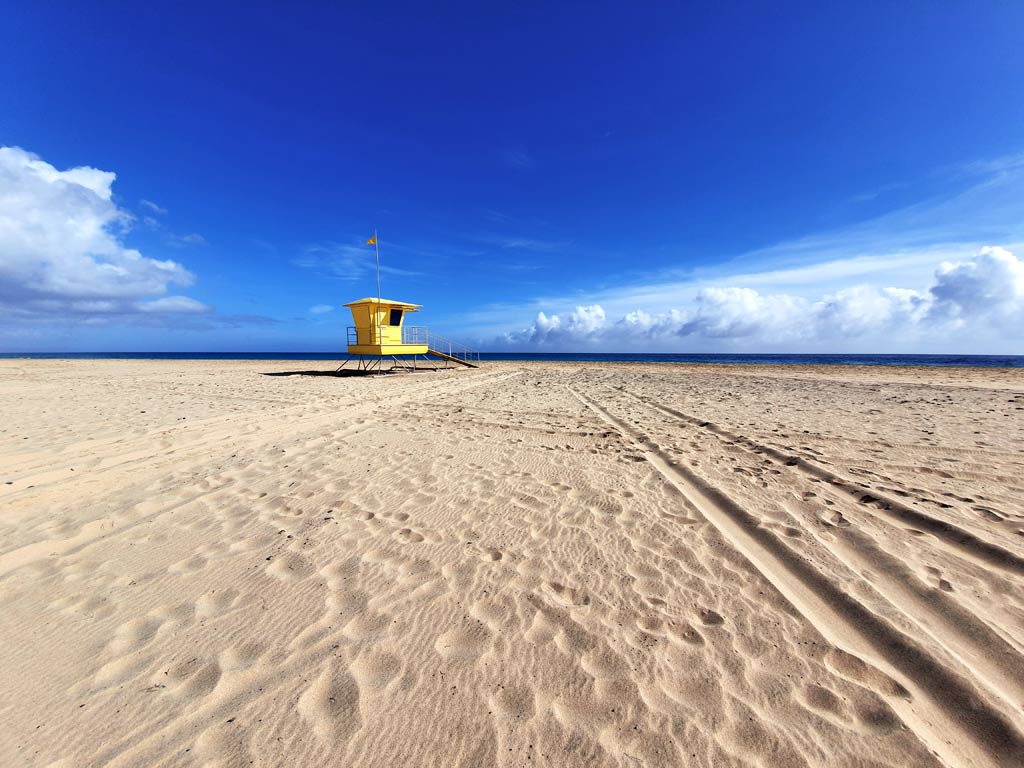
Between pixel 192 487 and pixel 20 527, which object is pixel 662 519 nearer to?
pixel 192 487

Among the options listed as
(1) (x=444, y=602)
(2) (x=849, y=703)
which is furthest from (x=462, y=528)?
(2) (x=849, y=703)

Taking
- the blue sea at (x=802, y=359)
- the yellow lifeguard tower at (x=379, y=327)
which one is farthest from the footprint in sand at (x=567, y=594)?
the blue sea at (x=802, y=359)

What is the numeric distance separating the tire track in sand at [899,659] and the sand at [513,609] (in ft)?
0.05

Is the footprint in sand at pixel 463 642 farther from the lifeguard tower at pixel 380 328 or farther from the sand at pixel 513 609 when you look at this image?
the lifeguard tower at pixel 380 328

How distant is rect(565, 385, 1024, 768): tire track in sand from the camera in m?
1.92

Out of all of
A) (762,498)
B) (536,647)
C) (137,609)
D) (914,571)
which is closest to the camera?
(536,647)

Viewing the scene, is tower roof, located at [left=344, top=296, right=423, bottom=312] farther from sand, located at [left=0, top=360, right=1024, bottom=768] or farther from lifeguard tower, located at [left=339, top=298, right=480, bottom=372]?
sand, located at [left=0, top=360, right=1024, bottom=768]

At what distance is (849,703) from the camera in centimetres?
213

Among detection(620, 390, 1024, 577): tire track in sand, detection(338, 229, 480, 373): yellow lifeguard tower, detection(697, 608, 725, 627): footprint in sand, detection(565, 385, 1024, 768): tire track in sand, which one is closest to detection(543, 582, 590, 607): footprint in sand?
detection(697, 608, 725, 627): footprint in sand

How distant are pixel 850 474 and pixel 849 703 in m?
4.43

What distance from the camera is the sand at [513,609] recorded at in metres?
1.99

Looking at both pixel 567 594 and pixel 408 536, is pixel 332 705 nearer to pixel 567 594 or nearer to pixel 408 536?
pixel 567 594

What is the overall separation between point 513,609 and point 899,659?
239cm

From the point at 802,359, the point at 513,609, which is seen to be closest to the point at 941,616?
the point at 513,609
